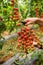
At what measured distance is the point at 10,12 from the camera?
2838 millimetres

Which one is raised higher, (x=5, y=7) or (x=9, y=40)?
(x=5, y=7)

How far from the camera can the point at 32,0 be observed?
321 cm

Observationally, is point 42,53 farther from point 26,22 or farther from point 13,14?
point 26,22

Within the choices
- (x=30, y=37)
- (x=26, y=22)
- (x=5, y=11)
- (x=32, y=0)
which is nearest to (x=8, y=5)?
(x=5, y=11)

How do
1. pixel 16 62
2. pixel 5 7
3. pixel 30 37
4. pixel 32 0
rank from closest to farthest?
pixel 30 37, pixel 16 62, pixel 5 7, pixel 32 0

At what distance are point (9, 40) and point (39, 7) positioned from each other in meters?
0.73

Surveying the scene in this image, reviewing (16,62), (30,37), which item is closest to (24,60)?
(16,62)

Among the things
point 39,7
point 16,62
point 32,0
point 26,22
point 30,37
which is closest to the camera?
point 26,22

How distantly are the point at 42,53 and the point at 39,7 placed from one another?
1.14m

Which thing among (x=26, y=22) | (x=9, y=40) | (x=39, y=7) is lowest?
(x=9, y=40)

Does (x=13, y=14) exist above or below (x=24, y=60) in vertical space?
above

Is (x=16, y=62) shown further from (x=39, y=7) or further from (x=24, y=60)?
(x=39, y=7)

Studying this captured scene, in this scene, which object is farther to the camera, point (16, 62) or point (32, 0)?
point (32, 0)

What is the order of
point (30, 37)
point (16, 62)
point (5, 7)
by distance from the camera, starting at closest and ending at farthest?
point (30, 37) → point (16, 62) → point (5, 7)
